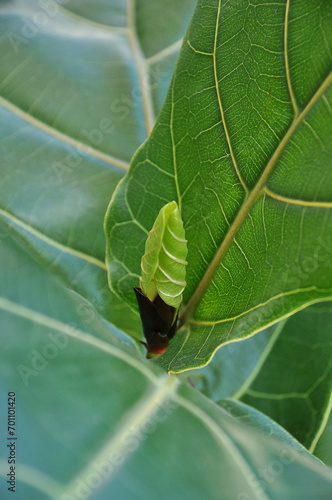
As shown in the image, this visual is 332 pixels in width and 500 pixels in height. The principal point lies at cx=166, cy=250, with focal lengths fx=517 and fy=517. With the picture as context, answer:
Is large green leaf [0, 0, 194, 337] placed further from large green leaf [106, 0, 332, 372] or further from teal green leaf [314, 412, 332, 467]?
teal green leaf [314, 412, 332, 467]

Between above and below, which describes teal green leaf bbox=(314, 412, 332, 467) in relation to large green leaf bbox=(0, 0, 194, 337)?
below

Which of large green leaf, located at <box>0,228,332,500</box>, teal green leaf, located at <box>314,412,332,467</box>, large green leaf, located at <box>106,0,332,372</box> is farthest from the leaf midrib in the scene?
teal green leaf, located at <box>314,412,332,467</box>

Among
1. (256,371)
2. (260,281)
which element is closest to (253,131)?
(260,281)

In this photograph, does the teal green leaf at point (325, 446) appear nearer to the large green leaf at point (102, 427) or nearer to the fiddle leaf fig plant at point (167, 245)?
the fiddle leaf fig plant at point (167, 245)

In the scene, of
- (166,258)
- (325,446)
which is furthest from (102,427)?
(325,446)

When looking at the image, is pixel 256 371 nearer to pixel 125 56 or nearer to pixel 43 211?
pixel 43 211

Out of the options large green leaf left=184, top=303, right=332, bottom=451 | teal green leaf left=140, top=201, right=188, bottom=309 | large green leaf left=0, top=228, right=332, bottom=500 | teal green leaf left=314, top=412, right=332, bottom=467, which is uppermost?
teal green leaf left=140, top=201, right=188, bottom=309
